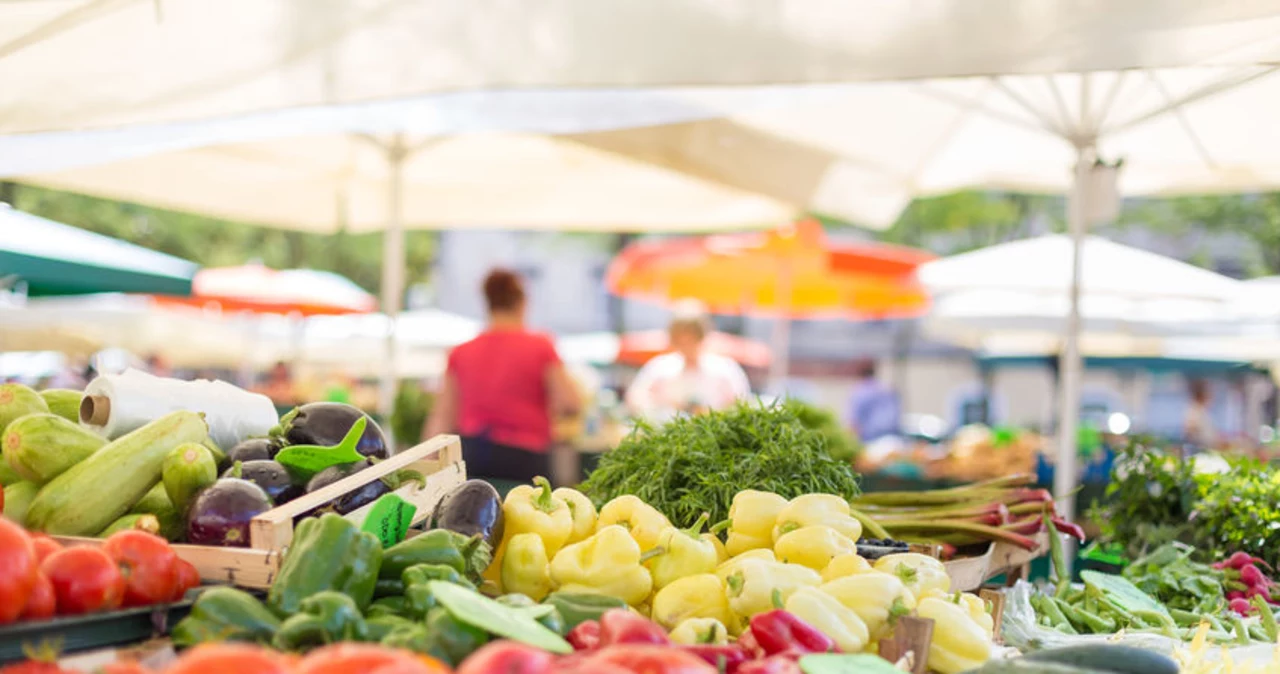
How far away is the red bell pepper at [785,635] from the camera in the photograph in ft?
6.58

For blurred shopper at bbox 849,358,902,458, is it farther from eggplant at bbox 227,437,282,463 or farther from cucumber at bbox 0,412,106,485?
cucumber at bbox 0,412,106,485

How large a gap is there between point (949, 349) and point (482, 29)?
3061cm

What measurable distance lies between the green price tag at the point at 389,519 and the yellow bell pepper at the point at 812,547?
0.84 m

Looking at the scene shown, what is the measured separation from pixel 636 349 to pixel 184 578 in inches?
583

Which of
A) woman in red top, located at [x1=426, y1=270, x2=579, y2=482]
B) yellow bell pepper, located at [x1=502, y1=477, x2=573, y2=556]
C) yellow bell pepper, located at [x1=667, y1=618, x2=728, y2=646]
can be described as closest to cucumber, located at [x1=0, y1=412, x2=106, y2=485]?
yellow bell pepper, located at [x1=502, y1=477, x2=573, y2=556]

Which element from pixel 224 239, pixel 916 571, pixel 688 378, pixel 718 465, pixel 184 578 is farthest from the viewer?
pixel 224 239

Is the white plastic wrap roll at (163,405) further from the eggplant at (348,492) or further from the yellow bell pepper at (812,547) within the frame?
the yellow bell pepper at (812,547)

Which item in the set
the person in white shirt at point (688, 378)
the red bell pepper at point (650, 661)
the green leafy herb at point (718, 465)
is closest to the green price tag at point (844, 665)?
the red bell pepper at point (650, 661)

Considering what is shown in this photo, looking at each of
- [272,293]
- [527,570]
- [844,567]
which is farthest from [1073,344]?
[272,293]

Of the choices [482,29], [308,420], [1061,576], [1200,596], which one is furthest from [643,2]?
[1200,596]

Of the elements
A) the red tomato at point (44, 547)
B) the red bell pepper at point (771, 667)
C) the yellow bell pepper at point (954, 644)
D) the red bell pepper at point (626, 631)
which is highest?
the red tomato at point (44, 547)

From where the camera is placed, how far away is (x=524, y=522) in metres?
2.56

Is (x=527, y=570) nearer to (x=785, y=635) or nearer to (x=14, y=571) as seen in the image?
(x=785, y=635)

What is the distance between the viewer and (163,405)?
277 centimetres
